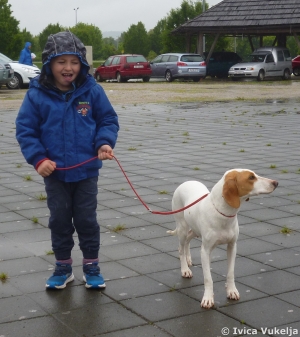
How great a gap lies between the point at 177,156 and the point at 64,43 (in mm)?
6770

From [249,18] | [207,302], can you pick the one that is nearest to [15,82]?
[249,18]

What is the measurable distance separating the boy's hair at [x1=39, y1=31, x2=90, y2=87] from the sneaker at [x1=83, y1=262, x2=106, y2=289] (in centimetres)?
133

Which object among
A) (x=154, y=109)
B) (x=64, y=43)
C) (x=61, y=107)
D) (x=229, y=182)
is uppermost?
(x=64, y=43)

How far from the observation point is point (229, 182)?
4.73 meters

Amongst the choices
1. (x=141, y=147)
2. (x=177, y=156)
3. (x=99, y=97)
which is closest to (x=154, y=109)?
(x=141, y=147)

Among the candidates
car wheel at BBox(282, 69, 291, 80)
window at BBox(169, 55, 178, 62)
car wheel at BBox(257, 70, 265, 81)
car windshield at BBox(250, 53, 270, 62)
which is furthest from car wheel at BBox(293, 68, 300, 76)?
window at BBox(169, 55, 178, 62)

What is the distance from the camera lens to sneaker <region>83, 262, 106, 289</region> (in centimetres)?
515

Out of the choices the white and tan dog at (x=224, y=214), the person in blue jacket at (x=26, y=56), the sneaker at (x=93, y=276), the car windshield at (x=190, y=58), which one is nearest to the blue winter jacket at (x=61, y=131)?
the sneaker at (x=93, y=276)

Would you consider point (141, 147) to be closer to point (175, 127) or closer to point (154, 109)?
point (175, 127)

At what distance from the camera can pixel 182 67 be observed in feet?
125

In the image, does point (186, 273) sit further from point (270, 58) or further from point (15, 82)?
point (270, 58)

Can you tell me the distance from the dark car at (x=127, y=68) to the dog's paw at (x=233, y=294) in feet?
114

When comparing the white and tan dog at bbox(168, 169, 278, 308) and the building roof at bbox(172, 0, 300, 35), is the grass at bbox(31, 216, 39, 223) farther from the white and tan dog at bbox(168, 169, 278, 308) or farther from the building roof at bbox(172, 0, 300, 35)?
the building roof at bbox(172, 0, 300, 35)

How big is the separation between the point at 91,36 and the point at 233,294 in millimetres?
93631
